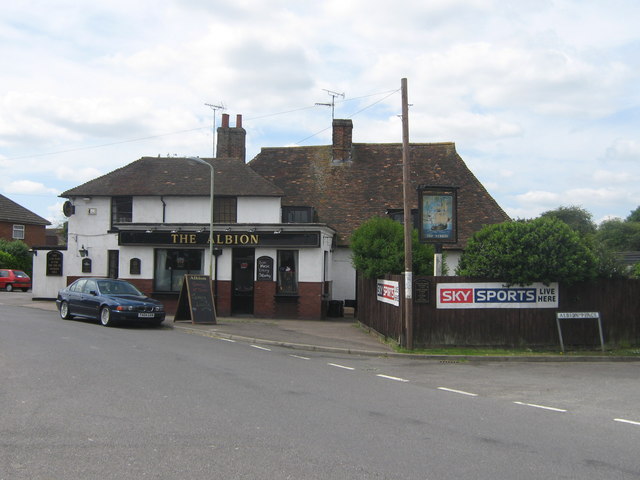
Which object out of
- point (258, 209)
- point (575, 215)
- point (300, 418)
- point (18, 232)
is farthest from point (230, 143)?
point (575, 215)

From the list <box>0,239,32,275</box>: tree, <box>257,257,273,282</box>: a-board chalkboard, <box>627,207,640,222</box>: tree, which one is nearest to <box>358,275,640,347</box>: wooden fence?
<box>257,257,273,282</box>: a-board chalkboard


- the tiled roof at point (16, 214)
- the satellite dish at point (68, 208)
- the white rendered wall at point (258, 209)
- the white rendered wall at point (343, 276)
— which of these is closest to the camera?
the white rendered wall at point (258, 209)

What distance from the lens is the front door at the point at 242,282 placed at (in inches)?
972

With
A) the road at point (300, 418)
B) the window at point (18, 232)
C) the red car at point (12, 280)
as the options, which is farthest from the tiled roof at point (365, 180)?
the window at point (18, 232)

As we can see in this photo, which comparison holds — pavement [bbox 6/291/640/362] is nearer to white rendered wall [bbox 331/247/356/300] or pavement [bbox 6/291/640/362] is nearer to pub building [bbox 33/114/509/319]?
pub building [bbox 33/114/509/319]

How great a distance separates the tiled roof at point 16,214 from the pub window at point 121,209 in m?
29.7

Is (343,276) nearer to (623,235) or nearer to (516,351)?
(516,351)

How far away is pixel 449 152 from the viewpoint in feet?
106

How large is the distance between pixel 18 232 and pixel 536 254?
4968 centimetres

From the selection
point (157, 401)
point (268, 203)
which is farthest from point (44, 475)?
point (268, 203)

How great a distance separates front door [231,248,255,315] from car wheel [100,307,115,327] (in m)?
6.40

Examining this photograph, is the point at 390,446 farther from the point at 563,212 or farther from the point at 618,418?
the point at 563,212

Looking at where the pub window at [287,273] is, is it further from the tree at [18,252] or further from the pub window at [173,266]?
the tree at [18,252]

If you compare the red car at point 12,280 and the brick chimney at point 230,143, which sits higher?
the brick chimney at point 230,143
